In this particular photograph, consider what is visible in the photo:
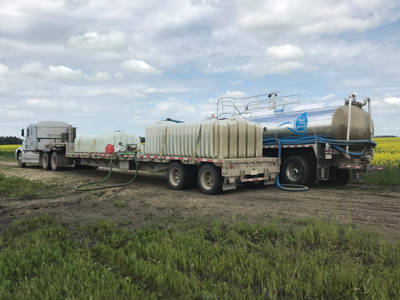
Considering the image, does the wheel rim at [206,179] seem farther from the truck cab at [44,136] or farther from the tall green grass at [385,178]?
the truck cab at [44,136]

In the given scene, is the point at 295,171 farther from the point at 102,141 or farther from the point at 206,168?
the point at 102,141

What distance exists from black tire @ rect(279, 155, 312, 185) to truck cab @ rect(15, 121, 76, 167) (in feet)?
44.9

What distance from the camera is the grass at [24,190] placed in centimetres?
1027

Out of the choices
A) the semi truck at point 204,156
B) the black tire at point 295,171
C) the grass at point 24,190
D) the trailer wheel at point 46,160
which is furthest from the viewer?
the trailer wheel at point 46,160

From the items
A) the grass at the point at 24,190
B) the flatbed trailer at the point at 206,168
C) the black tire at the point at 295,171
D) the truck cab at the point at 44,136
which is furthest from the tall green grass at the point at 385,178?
the truck cab at the point at 44,136

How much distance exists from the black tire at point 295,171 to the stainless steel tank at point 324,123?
952mm

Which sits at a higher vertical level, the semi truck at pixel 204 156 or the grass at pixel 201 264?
the semi truck at pixel 204 156

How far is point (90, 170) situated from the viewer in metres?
19.3

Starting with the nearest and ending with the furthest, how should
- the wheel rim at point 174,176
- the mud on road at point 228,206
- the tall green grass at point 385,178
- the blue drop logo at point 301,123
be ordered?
the mud on road at point 228,206 < the wheel rim at point 174,176 < the blue drop logo at point 301,123 < the tall green grass at point 385,178

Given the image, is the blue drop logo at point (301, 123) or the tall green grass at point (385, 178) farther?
the tall green grass at point (385, 178)

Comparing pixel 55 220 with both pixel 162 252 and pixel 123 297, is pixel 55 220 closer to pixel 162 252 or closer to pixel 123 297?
pixel 162 252

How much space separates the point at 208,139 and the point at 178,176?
1.89 meters

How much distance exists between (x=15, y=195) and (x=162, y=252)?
7.69 m

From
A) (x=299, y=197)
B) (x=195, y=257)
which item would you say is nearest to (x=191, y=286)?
(x=195, y=257)
